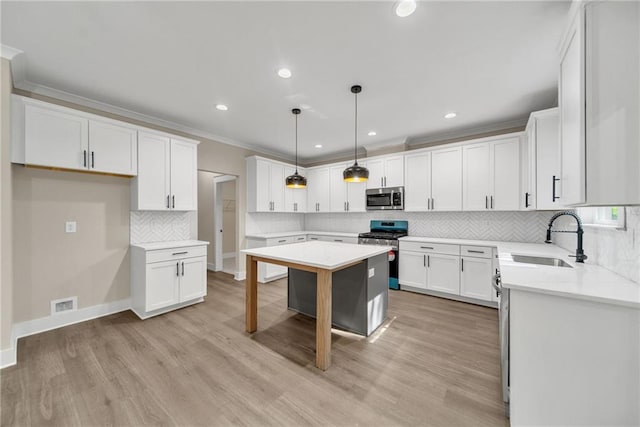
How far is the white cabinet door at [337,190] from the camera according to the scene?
209 inches

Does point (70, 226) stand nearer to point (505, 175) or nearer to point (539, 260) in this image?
point (539, 260)

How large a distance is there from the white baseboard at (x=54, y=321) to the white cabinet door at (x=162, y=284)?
632 mm

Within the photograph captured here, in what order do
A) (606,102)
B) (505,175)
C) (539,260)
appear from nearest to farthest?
(606,102), (539,260), (505,175)

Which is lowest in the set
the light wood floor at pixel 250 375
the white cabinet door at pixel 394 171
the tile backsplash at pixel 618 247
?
the light wood floor at pixel 250 375

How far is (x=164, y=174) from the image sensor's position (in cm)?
345

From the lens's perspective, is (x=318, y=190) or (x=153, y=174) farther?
(x=318, y=190)

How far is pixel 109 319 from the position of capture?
3021mm

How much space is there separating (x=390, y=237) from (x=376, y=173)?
1.31 m

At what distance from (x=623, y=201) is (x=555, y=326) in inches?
27.7

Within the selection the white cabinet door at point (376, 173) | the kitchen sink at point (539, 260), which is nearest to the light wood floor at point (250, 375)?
the kitchen sink at point (539, 260)

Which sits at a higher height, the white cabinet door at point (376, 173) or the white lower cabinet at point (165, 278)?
the white cabinet door at point (376, 173)

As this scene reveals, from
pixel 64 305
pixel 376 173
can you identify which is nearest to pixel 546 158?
pixel 376 173

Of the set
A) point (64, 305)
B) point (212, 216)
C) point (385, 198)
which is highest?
point (385, 198)

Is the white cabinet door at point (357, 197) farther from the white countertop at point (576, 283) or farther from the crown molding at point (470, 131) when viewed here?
the white countertop at point (576, 283)
